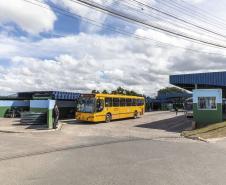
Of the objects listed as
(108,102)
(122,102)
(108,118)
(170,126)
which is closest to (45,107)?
(108,102)

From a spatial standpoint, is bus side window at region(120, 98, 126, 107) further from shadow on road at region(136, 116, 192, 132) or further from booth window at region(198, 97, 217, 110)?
booth window at region(198, 97, 217, 110)

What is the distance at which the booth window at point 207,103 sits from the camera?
86.5 feet

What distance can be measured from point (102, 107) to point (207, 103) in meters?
8.89

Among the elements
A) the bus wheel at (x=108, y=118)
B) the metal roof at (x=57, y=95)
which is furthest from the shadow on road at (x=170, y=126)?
the metal roof at (x=57, y=95)

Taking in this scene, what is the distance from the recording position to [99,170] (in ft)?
33.0

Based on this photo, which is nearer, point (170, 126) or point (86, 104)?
point (170, 126)

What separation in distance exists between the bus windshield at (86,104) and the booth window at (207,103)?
28.8ft

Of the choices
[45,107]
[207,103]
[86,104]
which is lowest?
[45,107]

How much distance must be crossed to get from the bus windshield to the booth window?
345 inches

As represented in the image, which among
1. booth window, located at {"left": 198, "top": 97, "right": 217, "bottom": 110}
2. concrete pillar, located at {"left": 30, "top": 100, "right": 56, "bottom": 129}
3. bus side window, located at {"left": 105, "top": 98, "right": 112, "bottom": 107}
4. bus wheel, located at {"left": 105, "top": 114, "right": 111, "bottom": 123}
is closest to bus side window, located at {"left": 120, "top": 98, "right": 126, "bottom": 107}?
bus side window, located at {"left": 105, "top": 98, "right": 112, "bottom": 107}

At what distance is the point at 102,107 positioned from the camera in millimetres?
30219

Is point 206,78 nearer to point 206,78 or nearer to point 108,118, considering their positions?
point 206,78

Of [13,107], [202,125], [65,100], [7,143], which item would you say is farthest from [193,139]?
[13,107]

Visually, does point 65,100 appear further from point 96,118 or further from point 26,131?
point 26,131
